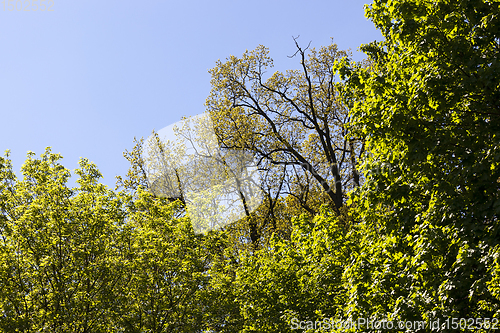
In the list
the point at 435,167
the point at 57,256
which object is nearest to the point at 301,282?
the point at 435,167

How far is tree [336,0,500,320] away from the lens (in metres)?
6.50

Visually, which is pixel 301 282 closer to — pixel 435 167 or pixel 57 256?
pixel 435 167

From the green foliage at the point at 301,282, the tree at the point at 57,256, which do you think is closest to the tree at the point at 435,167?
the green foliage at the point at 301,282

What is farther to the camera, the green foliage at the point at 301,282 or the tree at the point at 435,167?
the green foliage at the point at 301,282

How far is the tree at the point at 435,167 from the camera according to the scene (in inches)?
256

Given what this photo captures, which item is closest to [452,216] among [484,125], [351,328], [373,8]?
[484,125]

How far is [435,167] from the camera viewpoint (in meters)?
7.25

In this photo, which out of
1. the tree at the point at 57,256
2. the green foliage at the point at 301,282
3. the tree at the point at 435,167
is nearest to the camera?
the tree at the point at 435,167

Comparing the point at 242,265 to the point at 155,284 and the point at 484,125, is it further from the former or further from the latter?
the point at 484,125

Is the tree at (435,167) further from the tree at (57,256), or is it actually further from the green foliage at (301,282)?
the tree at (57,256)

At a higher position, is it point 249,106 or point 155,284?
point 249,106

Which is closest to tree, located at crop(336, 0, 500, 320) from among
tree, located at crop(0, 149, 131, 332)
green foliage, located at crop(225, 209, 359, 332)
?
green foliage, located at crop(225, 209, 359, 332)

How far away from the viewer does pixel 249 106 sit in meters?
26.0

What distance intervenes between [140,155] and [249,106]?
24.6ft
